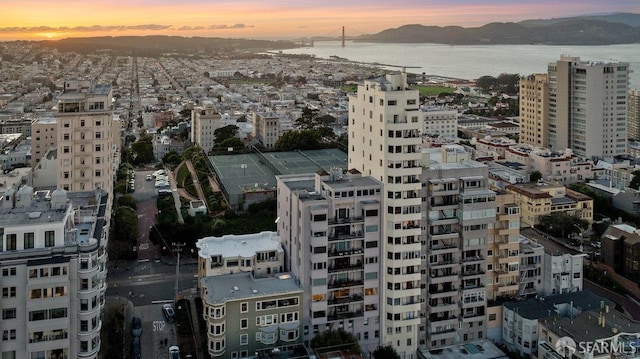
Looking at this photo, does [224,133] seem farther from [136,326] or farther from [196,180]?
[136,326]

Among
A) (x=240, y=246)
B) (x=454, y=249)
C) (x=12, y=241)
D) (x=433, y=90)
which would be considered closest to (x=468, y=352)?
(x=454, y=249)

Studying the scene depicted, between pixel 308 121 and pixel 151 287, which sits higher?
pixel 308 121

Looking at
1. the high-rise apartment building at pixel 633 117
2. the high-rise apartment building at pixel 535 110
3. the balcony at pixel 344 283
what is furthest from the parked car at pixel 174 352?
the high-rise apartment building at pixel 633 117

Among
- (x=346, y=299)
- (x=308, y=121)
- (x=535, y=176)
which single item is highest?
(x=308, y=121)

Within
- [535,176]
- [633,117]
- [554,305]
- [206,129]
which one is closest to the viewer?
[554,305]

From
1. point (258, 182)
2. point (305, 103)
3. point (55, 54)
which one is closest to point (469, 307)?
point (258, 182)

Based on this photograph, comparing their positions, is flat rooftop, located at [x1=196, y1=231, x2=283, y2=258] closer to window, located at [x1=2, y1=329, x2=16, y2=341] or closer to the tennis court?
window, located at [x1=2, y1=329, x2=16, y2=341]

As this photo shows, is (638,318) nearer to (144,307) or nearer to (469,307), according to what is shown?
(469,307)

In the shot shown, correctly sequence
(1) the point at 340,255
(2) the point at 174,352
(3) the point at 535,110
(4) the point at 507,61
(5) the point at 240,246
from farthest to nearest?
1. (4) the point at 507,61
2. (3) the point at 535,110
3. (5) the point at 240,246
4. (2) the point at 174,352
5. (1) the point at 340,255

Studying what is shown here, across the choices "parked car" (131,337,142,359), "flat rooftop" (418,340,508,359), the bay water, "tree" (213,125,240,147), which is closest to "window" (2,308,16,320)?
"parked car" (131,337,142,359)
